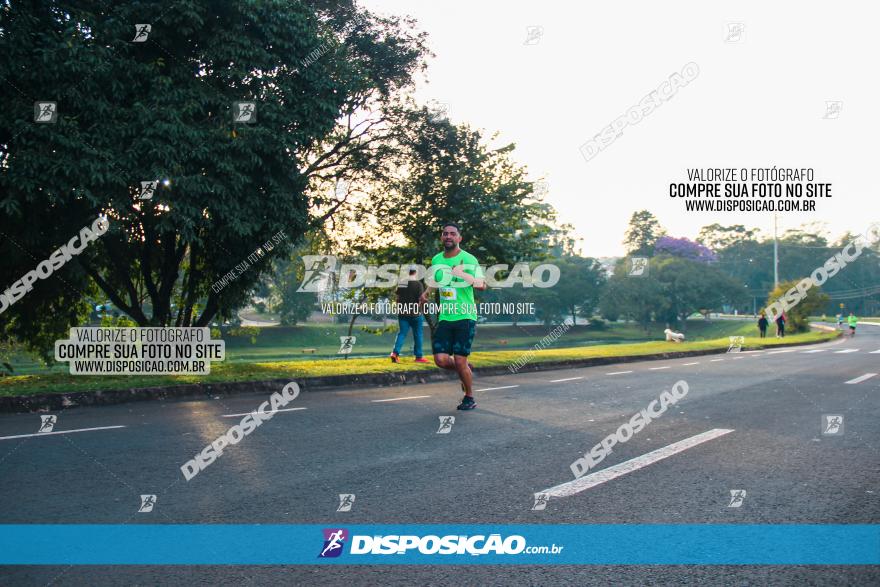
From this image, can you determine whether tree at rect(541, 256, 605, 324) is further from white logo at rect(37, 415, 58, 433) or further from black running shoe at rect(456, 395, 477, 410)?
white logo at rect(37, 415, 58, 433)

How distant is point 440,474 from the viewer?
4.81 meters

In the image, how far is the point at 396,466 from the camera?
5098 millimetres

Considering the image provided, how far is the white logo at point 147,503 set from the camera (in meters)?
4.00

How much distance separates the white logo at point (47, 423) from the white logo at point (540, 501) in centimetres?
517

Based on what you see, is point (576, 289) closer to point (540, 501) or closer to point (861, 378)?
point (861, 378)

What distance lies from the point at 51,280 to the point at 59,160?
3.72 meters

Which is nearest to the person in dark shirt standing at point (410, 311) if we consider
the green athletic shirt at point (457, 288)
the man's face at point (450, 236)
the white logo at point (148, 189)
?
the white logo at point (148, 189)

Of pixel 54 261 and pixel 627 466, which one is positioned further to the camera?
pixel 54 261

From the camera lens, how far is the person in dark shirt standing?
14001 millimetres

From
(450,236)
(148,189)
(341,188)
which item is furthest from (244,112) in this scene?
(341,188)

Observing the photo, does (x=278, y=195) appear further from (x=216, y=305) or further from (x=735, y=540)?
(x=735, y=540)

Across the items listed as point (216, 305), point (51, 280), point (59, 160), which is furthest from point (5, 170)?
point (216, 305)

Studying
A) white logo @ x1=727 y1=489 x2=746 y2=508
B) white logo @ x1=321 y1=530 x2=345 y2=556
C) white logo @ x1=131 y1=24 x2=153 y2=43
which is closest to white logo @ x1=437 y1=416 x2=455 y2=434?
white logo @ x1=727 y1=489 x2=746 y2=508

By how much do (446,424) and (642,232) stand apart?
9787cm
